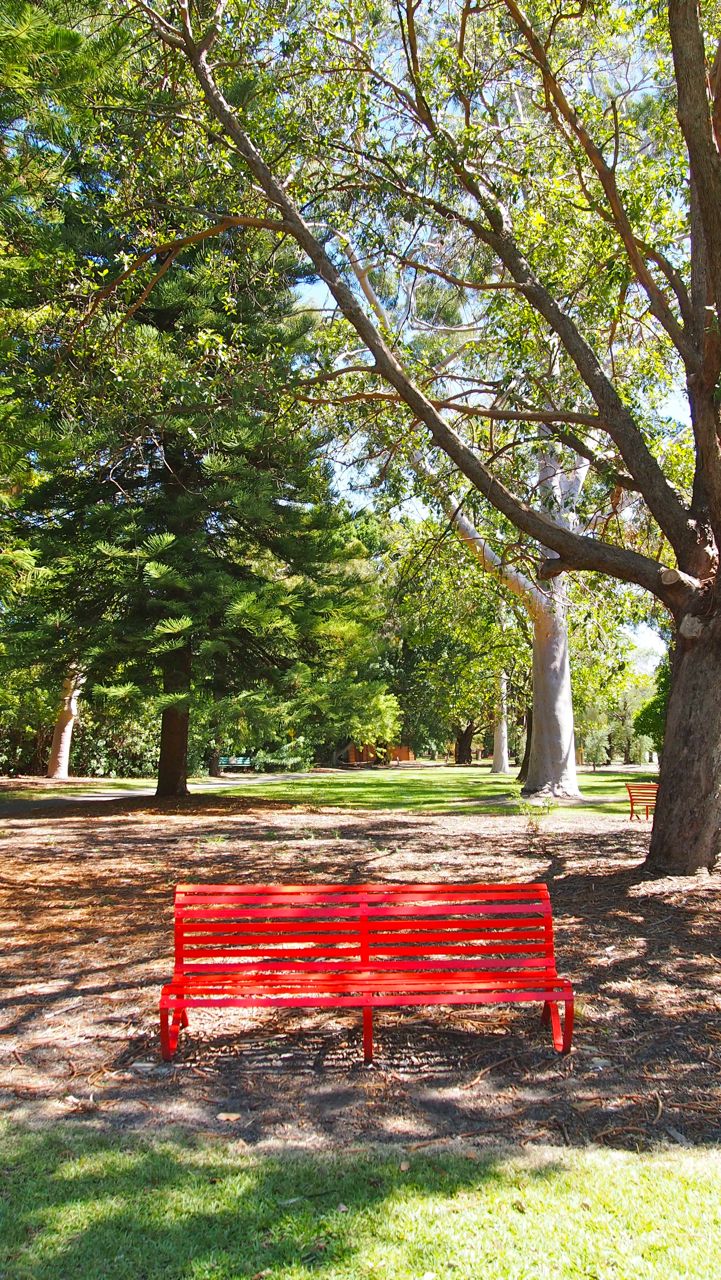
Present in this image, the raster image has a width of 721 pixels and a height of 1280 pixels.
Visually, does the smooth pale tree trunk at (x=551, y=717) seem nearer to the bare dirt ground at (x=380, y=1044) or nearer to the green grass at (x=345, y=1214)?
the bare dirt ground at (x=380, y=1044)

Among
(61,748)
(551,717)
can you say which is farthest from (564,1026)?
(61,748)

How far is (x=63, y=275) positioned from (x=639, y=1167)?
967cm

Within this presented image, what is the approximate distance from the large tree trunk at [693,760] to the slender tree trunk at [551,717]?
10.5 metres

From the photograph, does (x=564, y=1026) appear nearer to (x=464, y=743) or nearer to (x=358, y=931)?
(x=358, y=931)

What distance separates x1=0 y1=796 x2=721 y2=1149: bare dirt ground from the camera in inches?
152

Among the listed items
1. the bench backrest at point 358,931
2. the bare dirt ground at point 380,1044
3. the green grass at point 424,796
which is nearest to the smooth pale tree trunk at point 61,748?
the green grass at point 424,796

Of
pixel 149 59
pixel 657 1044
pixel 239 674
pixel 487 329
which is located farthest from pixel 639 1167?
pixel 239 674

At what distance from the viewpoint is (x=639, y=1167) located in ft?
11.2

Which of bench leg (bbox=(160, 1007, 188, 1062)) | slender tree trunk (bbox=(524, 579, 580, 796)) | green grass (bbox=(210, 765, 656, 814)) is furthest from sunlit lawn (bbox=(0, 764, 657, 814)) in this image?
bench leg (bbox=(160, 1007, 188, 1062))

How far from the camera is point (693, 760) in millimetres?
7922

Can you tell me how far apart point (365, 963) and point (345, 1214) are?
5.41 ft

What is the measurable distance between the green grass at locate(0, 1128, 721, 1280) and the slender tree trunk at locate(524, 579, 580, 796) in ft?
50.6

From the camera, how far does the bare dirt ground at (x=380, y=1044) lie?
385cm

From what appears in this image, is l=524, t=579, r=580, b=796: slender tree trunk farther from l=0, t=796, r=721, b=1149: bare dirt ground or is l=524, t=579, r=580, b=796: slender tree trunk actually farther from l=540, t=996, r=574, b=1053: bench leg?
Answer: l=540, t=996, r=574, b=1053: bench leg
